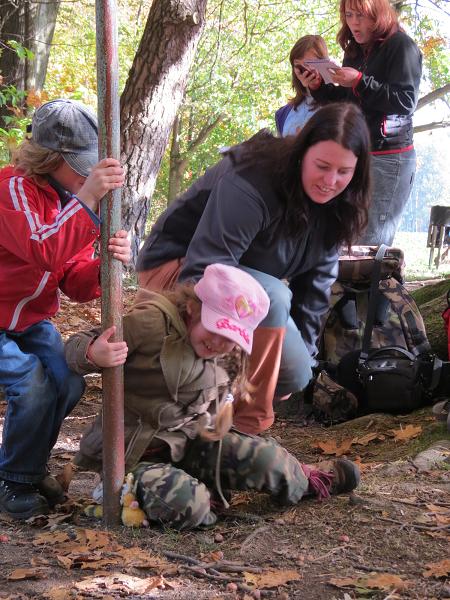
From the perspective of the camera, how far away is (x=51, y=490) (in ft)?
10.1

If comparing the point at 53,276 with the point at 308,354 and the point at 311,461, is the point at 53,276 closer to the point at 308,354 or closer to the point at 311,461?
the point at 308,354

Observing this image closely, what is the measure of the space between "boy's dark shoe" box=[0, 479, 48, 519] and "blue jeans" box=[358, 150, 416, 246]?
2.46 metres

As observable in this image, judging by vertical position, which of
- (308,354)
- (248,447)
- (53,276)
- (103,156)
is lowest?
(248,447)

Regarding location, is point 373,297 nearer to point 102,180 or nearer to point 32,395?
point 32,395

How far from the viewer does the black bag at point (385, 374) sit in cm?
431

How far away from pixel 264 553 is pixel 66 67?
70.3 feet

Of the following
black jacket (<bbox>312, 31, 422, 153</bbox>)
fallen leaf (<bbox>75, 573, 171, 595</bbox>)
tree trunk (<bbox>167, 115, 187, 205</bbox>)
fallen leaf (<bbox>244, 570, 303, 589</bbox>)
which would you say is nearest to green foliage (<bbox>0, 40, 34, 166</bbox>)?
black jacket (<bbox>312, 31, 422, 153</bbox>)

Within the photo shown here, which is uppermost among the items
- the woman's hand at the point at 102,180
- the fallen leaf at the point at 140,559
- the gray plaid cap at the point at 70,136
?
the gray plaid cap at the point at 70,136

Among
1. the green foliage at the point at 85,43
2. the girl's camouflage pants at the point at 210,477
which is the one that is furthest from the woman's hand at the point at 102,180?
the green foliage at the point at 85,43

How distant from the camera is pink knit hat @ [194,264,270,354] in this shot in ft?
8.46

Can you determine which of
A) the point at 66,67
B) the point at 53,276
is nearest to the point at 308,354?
the point at 53,276

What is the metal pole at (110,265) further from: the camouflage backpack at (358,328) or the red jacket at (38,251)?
the camouflage backpack at (358,328)

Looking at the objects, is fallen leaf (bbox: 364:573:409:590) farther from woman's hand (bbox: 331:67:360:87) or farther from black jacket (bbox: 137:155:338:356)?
woman's hand (bbox: 331:67:360:87)

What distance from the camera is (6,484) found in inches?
118
